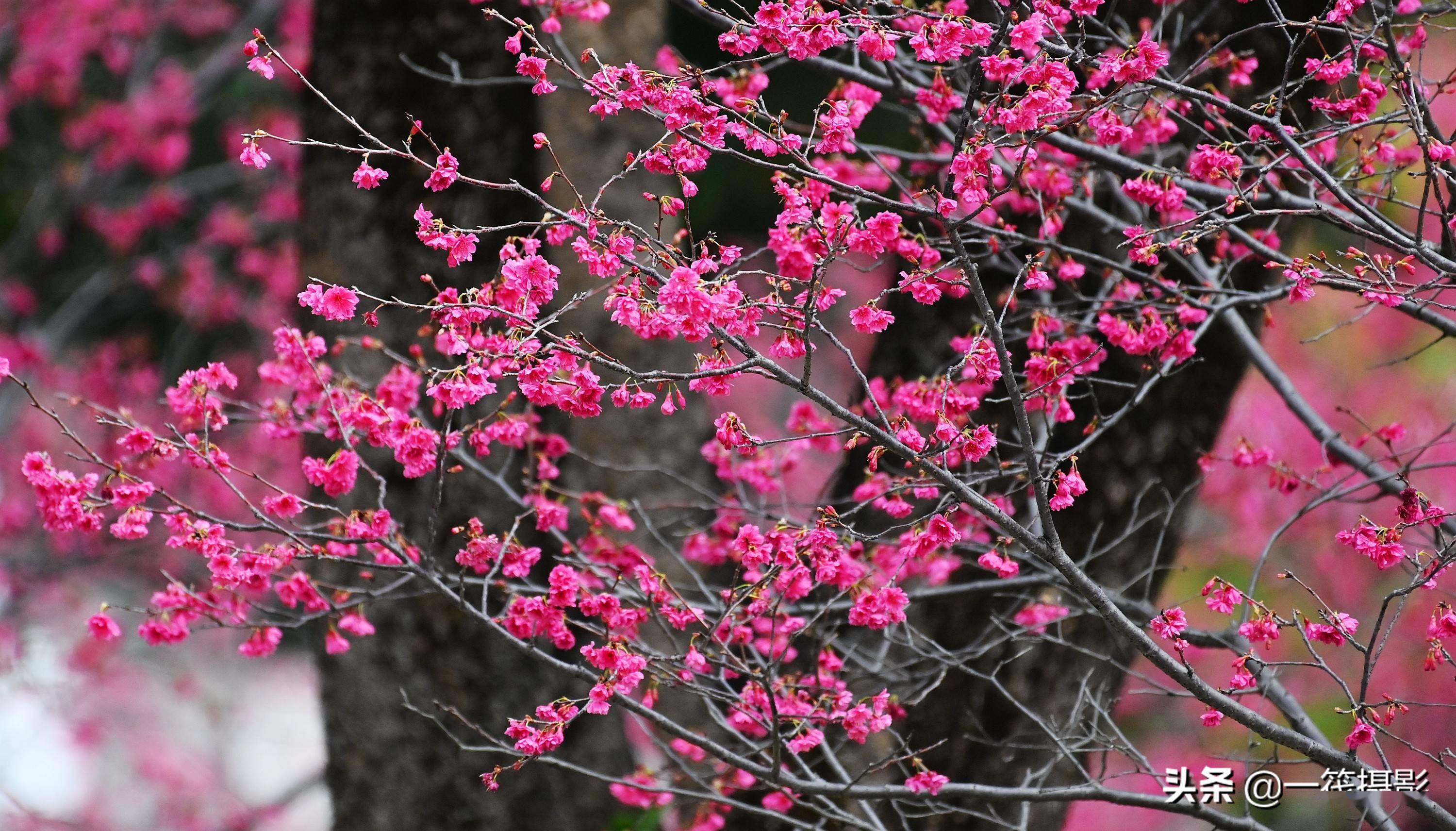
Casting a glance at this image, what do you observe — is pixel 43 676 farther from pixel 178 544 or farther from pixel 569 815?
pixel 178 544

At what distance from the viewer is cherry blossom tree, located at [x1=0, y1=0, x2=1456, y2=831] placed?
2.17 metres

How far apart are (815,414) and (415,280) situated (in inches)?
55.3

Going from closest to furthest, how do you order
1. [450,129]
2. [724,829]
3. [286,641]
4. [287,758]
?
[724,829] → [450,129] → [286,641] → [287,758]

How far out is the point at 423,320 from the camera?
3.82 metres

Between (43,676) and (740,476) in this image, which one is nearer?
(740,476)

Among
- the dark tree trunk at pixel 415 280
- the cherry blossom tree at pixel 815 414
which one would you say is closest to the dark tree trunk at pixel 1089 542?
the cherry blossom tree at pixel 815 414

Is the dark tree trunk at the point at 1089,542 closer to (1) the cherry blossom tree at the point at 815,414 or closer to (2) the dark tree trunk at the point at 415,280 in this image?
(1) the cherry blossom tree at the point at 815,414

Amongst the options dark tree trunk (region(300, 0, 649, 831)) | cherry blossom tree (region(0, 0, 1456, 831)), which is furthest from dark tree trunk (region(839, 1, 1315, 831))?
A: dark tree trunk (region(300, 0, 649, 831))

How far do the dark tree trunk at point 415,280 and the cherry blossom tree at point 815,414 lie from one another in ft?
0.05

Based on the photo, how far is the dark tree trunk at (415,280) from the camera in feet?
12.6

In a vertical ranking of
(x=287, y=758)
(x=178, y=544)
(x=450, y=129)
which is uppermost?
(x=450, y=129)

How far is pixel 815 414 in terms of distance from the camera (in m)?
3.50

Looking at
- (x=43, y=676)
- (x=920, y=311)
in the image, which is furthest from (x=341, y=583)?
(x=43, y=676)

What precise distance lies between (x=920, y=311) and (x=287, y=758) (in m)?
12.3
